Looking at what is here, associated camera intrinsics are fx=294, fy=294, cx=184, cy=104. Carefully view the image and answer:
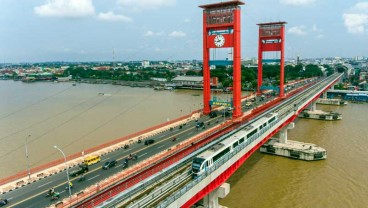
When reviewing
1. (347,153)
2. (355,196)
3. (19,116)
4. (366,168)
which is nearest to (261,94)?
(347,153)

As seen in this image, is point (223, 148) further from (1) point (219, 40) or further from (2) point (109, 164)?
(1) point (219, 40)

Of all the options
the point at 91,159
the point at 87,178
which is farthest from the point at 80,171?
the point at 91,159

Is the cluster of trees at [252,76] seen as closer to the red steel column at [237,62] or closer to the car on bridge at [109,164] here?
the red steel column at [237,62]

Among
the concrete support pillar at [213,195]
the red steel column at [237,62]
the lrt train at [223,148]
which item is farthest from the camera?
the red steel column at [237,62]

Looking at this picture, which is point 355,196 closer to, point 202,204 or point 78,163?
point 202,204

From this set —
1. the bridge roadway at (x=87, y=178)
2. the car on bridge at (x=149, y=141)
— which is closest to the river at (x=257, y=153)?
the bridge roadway at (x=87, y=178)

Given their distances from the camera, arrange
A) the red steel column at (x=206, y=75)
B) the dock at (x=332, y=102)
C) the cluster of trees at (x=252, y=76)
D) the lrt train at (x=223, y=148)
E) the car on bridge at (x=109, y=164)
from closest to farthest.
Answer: the lrt train at (x=223, y=148), the car on bridge at (x=109, y=164), the red steel column at (x=206, y=75), the dock at (x=332, y=102), the cluster of trees at (x=252, y=76)
